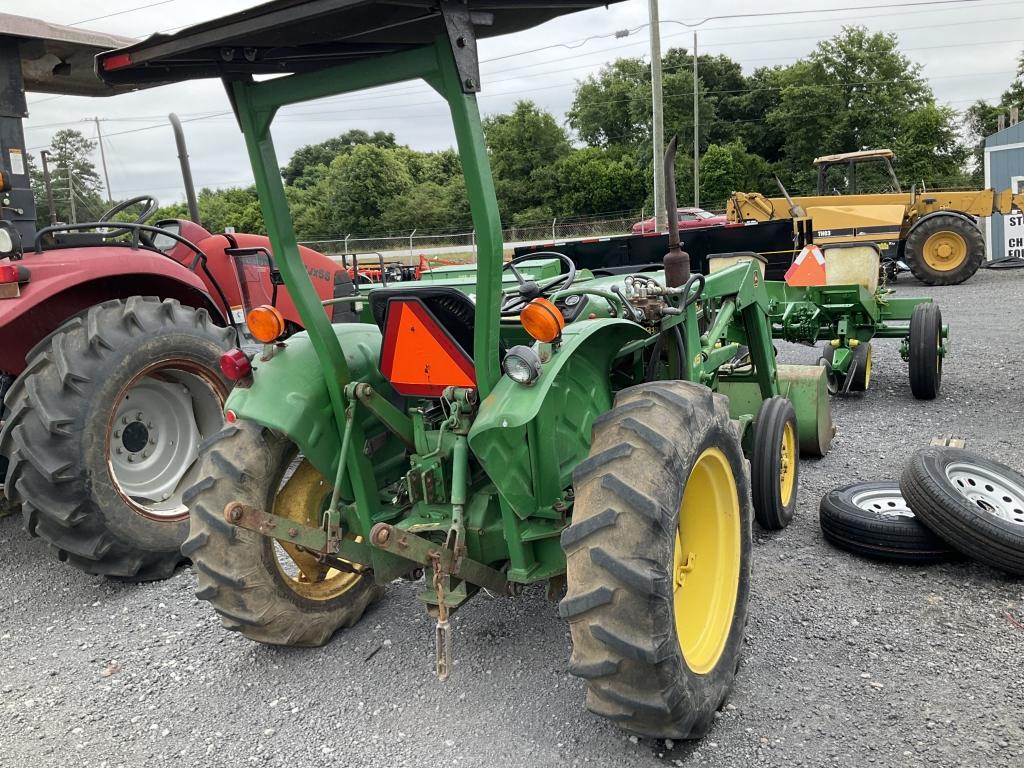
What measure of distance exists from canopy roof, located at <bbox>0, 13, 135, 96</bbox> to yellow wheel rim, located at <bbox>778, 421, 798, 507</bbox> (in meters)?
4.16

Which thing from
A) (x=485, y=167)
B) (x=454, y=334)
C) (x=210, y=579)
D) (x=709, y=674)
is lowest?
(x=709, y=674)

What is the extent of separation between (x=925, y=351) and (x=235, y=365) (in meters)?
5.61

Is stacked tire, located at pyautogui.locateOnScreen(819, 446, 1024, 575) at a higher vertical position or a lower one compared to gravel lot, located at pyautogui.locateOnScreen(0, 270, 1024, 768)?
higher

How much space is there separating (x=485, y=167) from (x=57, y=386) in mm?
2626

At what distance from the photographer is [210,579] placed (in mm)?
2836

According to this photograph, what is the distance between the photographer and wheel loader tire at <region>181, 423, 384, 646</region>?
2816 mm

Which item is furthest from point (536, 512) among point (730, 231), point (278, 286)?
point (730, 231)

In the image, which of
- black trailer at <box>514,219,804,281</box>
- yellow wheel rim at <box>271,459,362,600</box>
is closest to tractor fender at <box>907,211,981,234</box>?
black trailer at <box>514,219,804,281</box>

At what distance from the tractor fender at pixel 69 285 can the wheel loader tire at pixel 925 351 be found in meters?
5.41

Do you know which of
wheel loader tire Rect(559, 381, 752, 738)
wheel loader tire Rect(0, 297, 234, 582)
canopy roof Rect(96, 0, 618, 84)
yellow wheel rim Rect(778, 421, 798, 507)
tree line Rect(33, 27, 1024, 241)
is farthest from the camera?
tree line Rect(33, 27, 1024, 241)

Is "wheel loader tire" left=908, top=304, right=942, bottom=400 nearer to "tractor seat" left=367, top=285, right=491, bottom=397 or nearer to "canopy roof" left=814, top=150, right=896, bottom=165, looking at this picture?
"tractor seat" left=367, top=285, right=491, bottom=397

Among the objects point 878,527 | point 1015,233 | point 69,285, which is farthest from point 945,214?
point 69,285

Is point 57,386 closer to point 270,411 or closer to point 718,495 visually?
point 270,411

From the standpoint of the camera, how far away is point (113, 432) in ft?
13.4
